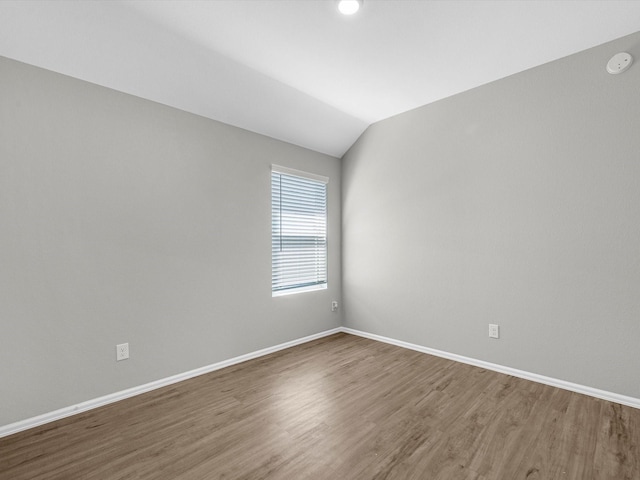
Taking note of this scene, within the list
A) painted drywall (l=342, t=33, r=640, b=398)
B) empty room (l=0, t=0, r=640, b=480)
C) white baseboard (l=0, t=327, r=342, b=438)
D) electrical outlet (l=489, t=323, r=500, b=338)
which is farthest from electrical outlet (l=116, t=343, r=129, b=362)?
electrical outlet (l=489, t=323, r=500, b=338)

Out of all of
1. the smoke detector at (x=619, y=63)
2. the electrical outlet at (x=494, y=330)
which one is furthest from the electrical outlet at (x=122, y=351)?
the smoke detector at (x=619, y=63)

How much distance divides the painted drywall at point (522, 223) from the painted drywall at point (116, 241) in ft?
5.10

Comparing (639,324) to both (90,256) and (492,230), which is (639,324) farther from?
(90,256)

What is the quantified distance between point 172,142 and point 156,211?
630 mm

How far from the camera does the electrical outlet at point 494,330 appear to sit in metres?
2.84

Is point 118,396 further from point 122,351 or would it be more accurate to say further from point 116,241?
point 116,241

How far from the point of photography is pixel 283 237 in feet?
11.6

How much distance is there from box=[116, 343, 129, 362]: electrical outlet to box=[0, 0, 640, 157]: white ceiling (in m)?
1.99

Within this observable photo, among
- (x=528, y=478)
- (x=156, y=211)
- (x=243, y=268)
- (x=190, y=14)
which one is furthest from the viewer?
(x=243, y=268)

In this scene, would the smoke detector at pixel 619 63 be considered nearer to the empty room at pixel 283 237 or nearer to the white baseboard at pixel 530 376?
the empty room at pixel 283 237

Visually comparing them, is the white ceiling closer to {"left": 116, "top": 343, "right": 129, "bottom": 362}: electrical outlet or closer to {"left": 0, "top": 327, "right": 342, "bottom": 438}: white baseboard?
{"left": 116, "top": 343, "right": 129, "bottom": 362}: electrical outlet

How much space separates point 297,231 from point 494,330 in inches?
89.2

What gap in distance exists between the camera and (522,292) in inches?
107

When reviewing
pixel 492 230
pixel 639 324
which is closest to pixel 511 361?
pixel 639 324
